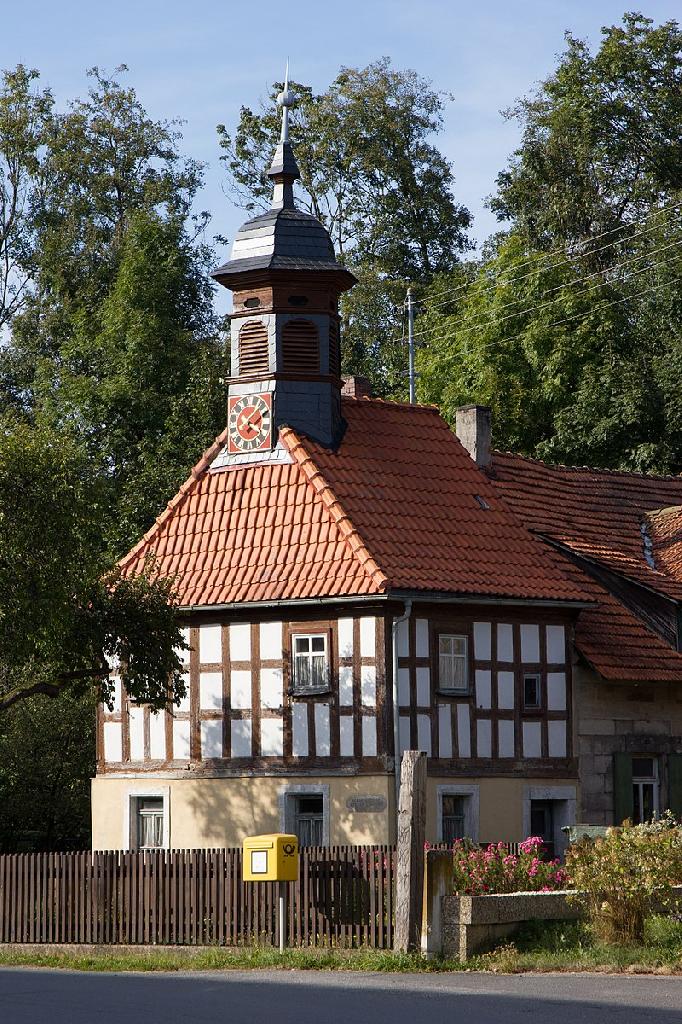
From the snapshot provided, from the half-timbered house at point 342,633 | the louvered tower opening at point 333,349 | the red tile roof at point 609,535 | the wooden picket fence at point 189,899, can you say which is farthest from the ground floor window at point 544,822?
the wooden picket fence at point 189,899

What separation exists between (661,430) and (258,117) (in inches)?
771

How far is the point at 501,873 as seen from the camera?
20.6 metres

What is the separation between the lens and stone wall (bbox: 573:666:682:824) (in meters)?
30.1

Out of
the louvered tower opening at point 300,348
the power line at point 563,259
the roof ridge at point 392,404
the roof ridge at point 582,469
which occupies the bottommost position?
the roof ridge at point 582,469

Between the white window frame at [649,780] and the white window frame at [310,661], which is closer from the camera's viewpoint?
the white window frame at [310,661]

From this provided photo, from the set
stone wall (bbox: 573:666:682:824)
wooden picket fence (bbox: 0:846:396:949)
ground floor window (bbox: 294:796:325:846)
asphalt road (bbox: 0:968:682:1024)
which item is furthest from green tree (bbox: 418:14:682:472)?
asphalt road (bbox: 0:968:682:1024)

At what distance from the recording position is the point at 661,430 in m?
44.9

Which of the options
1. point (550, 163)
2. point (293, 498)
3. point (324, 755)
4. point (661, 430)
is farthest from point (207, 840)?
point (550, 163)

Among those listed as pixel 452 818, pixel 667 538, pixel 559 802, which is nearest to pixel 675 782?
pixel 559 802

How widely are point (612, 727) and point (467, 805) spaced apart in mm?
3240

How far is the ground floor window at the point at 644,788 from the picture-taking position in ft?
101

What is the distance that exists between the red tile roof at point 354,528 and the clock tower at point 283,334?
47 cm

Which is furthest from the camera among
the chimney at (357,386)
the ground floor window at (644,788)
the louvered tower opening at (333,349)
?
the chimney at (357,386)

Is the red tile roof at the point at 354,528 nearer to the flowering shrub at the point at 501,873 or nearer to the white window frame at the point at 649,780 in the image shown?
the white window frame at the point at 649,780
